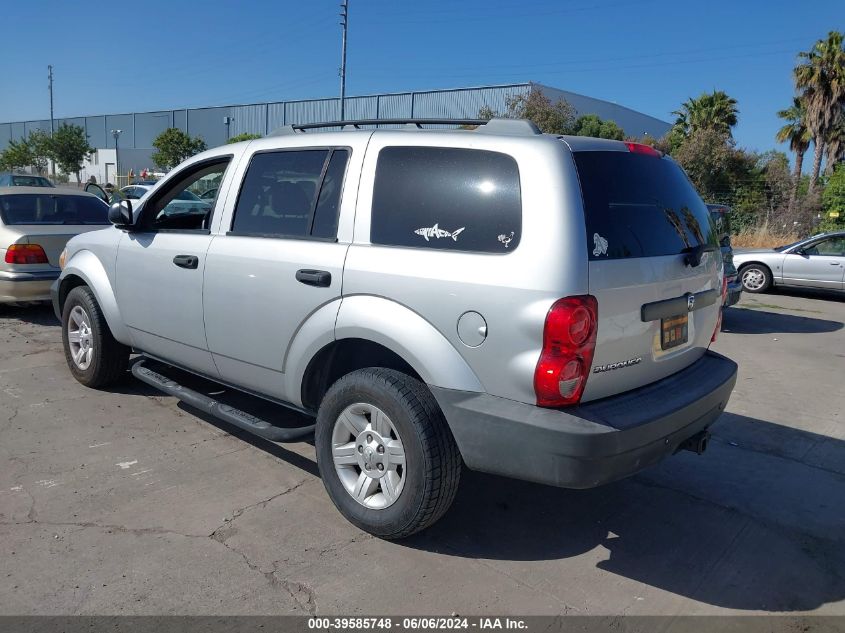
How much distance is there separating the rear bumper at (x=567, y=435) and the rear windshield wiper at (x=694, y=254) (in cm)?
71

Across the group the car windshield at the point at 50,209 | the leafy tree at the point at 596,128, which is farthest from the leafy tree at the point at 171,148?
the car windshield at the point at 50,209

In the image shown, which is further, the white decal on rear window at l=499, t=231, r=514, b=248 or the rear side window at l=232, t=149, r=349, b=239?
the rear side window at l=232, t=149, r=349, b=239

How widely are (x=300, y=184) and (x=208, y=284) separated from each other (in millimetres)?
857

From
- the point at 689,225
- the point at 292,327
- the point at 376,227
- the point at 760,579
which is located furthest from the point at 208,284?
the point at 760,579

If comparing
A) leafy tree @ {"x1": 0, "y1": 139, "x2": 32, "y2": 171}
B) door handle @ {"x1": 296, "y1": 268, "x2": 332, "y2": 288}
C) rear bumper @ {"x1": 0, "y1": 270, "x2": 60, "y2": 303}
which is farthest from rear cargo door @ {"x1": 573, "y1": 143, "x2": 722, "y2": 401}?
leafy tree @ {"x1": 0, "y1": 139, "x2": 32, "y2": 171}

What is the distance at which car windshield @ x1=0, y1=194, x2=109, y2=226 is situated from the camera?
27.1 feet

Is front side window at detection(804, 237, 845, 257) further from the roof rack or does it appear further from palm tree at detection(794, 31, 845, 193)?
palm tree at detection(794, 31, 845, 193)

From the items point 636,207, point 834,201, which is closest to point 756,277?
point 636,207

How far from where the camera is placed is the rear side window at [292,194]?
372cm

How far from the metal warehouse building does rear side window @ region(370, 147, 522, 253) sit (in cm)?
2747

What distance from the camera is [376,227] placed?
3463 mm

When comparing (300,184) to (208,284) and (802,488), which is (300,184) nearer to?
(208,284)

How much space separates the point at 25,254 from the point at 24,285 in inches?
13.8

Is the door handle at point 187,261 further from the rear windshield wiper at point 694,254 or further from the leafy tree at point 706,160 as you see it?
the leafy tree at point 706,160
